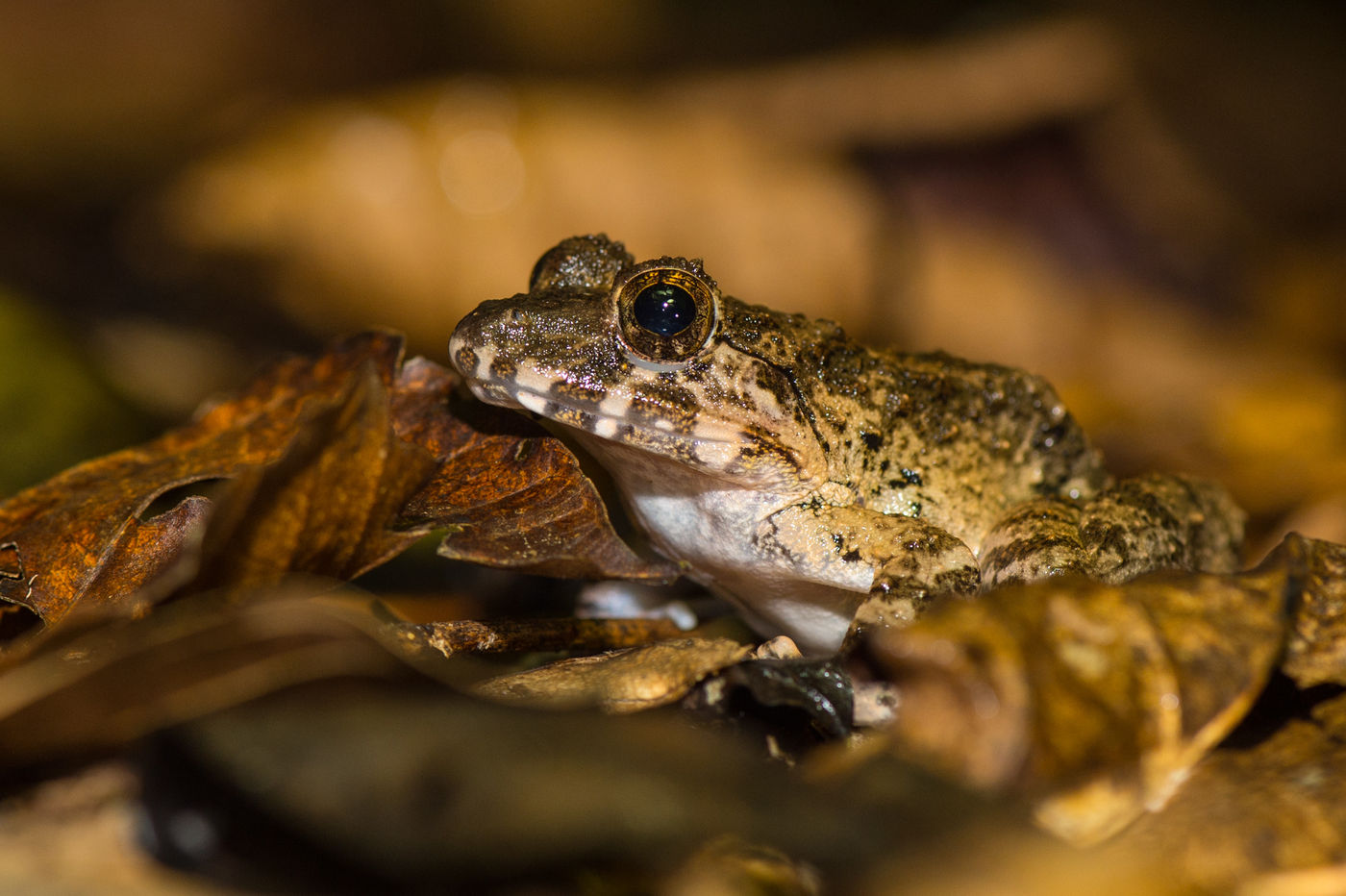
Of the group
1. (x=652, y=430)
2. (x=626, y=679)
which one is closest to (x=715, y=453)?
(x=652, y=430)

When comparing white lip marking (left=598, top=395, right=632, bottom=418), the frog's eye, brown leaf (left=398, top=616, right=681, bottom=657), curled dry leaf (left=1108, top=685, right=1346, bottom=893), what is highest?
the frog's eye

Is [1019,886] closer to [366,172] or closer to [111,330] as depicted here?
[366,172]

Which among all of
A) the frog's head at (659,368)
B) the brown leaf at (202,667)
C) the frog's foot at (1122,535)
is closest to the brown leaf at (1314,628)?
the frog's foot at (1122,535)

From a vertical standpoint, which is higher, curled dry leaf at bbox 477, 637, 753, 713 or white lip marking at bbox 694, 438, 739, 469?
white lip marking at bbox 694, 438, 739, 469

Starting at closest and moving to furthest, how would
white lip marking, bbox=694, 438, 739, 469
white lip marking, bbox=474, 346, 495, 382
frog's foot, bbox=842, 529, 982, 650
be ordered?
frog's foot, bbox=842, 529, 982, 650 < white lip marking, bbox=474, 346, 495, 382 < white lip marking, bbox=694, 438, 739, 469

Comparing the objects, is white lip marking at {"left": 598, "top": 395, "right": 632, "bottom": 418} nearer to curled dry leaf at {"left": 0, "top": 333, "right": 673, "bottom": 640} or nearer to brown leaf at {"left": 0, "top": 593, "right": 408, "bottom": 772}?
curled dry leaf at {"left": 0, "top": 333, "right": 673, "bottom": 640}

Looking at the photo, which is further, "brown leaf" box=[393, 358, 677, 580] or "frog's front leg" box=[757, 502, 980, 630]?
"frog's front leg" box=[757, 502, 980, 630]

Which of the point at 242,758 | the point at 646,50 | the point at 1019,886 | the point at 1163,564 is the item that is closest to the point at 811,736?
the point at 1019,886

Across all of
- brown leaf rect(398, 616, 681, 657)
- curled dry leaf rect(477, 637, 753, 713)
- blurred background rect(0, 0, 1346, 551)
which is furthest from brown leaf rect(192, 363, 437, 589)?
blurred background rect(0, 0, 1346, 551)

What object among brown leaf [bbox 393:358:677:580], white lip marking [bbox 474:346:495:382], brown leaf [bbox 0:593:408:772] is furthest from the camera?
white lip marking [bbox 474:346:495:382]
